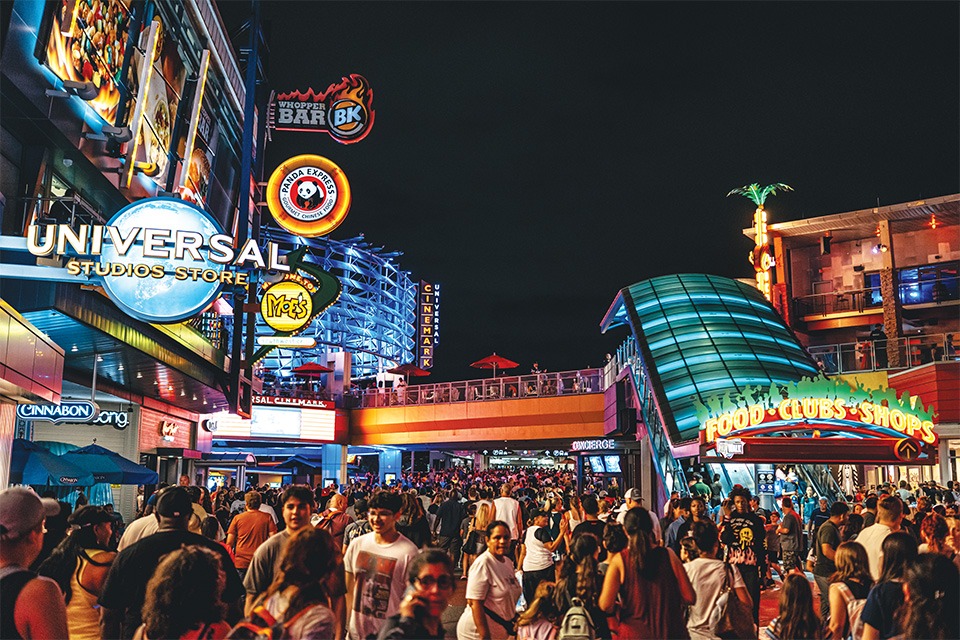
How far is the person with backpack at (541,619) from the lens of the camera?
18.5 feet

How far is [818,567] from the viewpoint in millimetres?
8930

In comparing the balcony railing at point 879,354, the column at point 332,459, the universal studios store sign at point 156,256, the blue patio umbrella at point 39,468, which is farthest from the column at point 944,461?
the column at point 332,459

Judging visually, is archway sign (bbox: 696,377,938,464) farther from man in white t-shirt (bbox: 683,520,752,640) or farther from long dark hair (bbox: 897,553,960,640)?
long dark hair (bbox: 897,553,960,640)

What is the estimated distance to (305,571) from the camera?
4000 millimetres

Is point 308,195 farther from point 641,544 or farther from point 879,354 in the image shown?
point 641,544

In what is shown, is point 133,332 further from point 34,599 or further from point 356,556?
point 34,599

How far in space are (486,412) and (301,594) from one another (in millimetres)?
37298

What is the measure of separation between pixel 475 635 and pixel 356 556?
99cm

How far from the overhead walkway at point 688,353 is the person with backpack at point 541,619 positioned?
1552cm

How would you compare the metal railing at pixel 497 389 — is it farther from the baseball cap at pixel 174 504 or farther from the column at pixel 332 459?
the baseball cap at pixel 174 504

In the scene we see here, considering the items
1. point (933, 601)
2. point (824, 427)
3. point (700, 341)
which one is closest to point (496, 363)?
point (700, 341)

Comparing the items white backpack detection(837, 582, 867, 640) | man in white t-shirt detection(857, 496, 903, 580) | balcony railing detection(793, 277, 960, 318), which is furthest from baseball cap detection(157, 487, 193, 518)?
balcony railing detection(793, 277, 960, 318)

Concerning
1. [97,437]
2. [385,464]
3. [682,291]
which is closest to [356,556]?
[97,437]

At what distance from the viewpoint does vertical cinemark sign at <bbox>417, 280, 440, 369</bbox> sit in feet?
201
